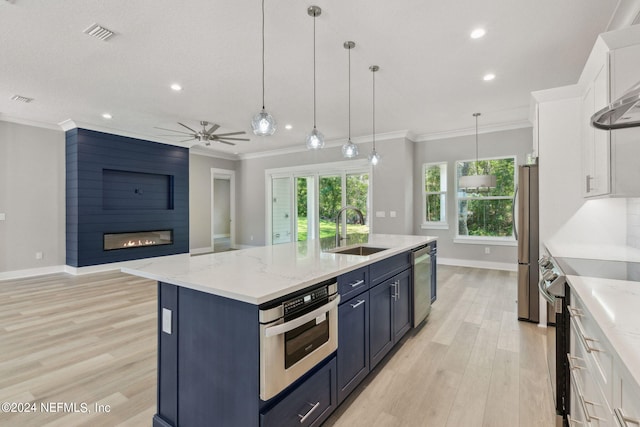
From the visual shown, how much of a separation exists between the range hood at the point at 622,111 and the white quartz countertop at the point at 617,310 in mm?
774

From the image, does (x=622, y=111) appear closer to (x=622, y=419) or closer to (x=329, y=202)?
(x=622, y=419)

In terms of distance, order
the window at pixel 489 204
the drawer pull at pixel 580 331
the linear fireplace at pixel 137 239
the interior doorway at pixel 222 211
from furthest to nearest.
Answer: the interior doorway at pixel 222 211, the linear fireplace at pixel 137 239, the window at pixel 489 204, the drawer pull at pixel 580 331

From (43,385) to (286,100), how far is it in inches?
160

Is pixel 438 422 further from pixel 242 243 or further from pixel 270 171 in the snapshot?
pixel 242 243

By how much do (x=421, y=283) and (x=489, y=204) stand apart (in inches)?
158

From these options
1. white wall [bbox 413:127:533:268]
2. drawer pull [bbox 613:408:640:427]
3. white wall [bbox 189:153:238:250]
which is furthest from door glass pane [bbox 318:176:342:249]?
drawer pull [bbox 613:408:640:427]

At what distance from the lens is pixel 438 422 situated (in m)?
1.80

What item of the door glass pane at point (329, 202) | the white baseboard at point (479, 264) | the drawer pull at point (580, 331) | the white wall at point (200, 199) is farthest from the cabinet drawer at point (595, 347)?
the white wall at point (200, 199)

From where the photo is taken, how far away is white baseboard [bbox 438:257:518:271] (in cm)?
596

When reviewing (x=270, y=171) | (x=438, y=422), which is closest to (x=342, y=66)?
(x=438, y=422)

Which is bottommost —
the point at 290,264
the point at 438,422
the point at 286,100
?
the point at 438,422

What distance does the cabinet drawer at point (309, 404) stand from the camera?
1343 millimetres

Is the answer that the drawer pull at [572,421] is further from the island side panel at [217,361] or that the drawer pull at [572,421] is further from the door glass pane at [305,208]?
the door glass pane at [305,208]

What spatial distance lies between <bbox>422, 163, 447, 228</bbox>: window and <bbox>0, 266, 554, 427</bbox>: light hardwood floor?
2818mm
